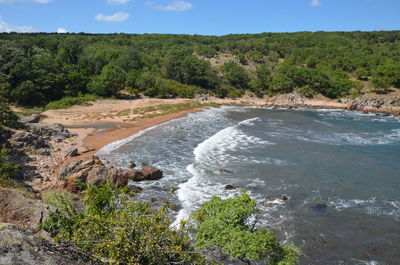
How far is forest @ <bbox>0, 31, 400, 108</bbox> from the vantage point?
52719 millimetres

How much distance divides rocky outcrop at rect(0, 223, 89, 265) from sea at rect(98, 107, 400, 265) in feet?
12.8

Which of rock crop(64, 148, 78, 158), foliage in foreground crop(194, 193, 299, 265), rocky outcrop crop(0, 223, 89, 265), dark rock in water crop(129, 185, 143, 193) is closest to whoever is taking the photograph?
rocky outcrop crop(0, 223, 89, 265)

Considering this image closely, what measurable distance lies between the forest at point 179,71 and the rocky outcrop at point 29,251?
152 feet

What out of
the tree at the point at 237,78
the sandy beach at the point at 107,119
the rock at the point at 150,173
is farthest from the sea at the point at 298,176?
the tree at the point at 237,78

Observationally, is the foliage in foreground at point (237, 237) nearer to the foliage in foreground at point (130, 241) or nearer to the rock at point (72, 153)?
the foliage in foreground at point (130, 241)

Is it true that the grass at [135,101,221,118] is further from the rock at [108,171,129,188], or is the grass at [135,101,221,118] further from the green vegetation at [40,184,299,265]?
the green vegetation at [40,184,299,265]

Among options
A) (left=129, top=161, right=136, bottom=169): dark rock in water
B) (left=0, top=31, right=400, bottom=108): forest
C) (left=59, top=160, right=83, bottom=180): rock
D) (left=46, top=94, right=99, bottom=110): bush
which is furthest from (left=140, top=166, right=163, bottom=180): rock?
(left=46, top=94, right=99, bottom=110): bush

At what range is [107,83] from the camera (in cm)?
5988

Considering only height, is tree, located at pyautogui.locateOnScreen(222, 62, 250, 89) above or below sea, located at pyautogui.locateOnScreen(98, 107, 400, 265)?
above

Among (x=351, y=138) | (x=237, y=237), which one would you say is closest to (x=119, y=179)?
(x=237, y=237)

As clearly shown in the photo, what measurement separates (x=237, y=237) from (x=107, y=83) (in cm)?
5534

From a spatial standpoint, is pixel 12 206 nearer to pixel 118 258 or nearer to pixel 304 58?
pixel 118 258

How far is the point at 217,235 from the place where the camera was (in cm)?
997

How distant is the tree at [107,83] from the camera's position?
195 ft
